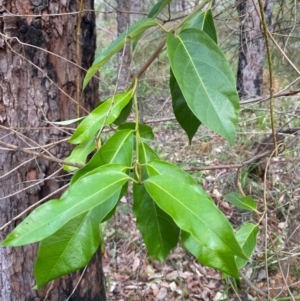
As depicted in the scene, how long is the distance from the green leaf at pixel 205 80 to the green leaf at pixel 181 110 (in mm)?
109

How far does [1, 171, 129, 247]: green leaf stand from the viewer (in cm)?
41

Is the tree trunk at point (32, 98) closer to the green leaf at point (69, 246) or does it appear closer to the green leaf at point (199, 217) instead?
the green leaf at point (69, 246)

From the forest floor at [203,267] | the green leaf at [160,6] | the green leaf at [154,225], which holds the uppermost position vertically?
the green leaf at [160,6]

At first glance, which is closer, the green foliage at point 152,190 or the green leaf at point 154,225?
the green foliage at point 152,190

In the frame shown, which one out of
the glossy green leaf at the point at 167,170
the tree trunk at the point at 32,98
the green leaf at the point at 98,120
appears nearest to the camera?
the glossy green leaf at the point at 167,170

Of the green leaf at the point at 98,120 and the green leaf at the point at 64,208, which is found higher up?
the green leaf at the point at 98,120

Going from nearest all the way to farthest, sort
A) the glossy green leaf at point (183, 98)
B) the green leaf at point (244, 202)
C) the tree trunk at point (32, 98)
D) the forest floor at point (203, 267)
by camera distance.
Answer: the glossy green leaf at point (183, 98) < the green leaf at point (244, 202) < the tree trunk at point (32, 98) < the forest floor at point (203, 267)

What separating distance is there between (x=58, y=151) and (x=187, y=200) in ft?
2.82

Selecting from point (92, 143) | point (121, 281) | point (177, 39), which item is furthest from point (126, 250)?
point (177, 39)

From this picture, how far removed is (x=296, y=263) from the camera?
2.04 m

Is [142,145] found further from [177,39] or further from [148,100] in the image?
[148,100]

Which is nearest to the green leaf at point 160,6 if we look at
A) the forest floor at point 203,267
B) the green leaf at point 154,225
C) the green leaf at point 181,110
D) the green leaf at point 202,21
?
the green leaf at point 202,21

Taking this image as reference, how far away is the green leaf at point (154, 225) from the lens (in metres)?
0.57

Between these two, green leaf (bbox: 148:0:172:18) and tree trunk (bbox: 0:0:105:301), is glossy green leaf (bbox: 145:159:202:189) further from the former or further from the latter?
tree trunk (bbox: 0:0:105:301)
